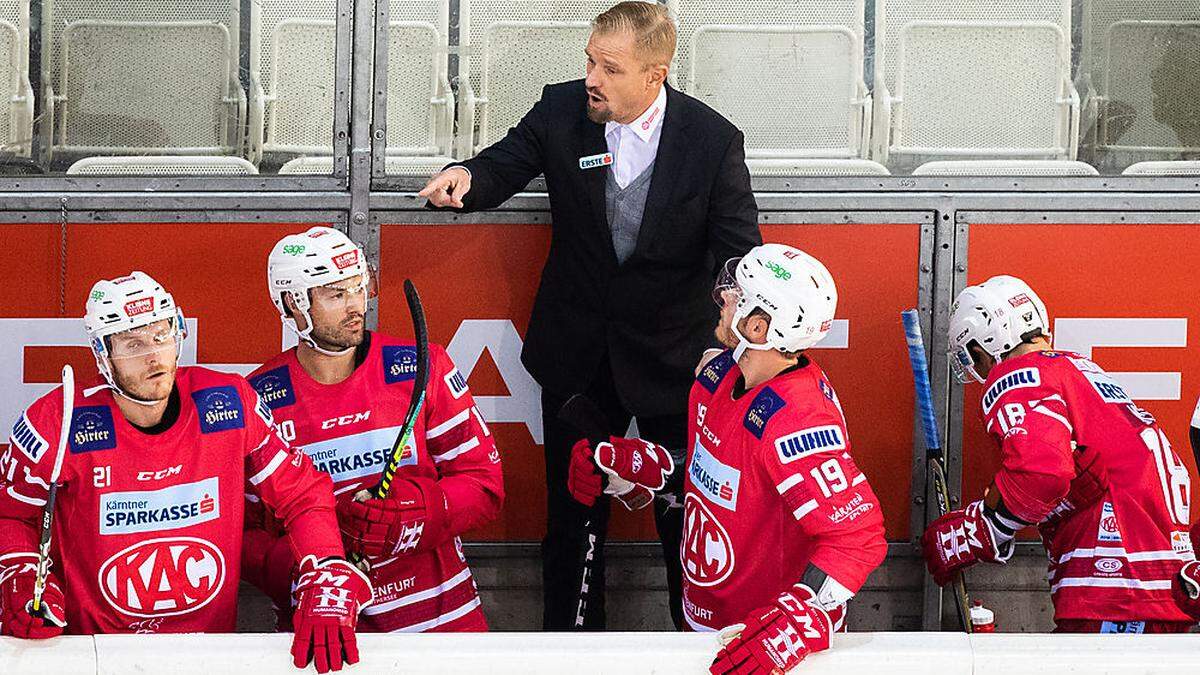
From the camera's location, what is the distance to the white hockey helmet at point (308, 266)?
3582mm

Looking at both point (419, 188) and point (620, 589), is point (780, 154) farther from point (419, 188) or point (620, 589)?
point (620, 589)

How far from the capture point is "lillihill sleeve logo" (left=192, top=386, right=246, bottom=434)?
10.8ft

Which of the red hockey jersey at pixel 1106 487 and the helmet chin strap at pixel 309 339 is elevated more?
the helmet chin strap at pixel 309 339

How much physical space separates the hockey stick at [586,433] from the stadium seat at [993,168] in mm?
1236

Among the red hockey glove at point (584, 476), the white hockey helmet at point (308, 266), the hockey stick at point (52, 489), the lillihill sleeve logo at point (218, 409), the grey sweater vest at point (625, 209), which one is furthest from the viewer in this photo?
the grey sweater vest at point (625, 209)

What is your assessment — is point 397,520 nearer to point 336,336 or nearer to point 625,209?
point 336,336

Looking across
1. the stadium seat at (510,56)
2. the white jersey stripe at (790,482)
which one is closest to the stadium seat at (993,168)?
the stadium seat at (510,56)

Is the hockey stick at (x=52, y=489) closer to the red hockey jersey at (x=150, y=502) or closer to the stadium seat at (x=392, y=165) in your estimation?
the red hockey jersey at (x=150, y=502)

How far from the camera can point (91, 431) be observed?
3250mm

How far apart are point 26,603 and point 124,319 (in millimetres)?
652

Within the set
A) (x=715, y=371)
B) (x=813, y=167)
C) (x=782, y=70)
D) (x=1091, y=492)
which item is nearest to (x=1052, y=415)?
(x=1091, y=492)

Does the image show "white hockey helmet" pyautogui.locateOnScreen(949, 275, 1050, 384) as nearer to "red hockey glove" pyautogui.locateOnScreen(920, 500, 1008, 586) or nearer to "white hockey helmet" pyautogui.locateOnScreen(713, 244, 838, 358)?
"red hockey glove" pyautogui.locateOnScreen(920, 500, 1008, 586)

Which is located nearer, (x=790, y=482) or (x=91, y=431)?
(x=790, y=482)

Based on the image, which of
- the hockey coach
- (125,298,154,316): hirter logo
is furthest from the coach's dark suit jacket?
(125,298,154,316): hirter logo
